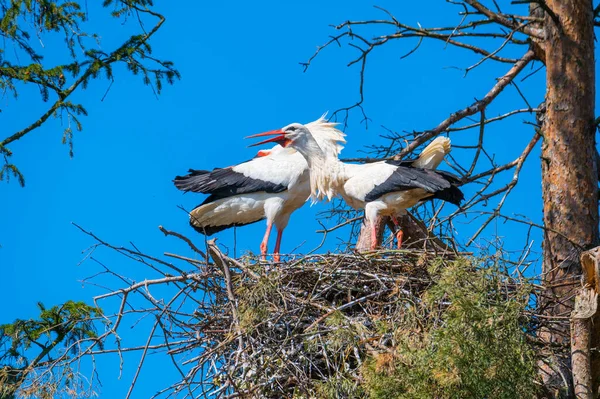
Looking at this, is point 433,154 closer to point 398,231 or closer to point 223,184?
point 398,231

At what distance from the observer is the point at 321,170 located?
10.5 m

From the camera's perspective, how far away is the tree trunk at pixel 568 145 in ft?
30.9

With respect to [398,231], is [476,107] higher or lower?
higher

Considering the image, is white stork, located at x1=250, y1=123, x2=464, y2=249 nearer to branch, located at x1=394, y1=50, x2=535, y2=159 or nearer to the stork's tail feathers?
the stork's tail feathers

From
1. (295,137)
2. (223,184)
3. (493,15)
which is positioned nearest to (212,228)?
(223,184)

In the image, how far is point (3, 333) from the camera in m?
11.5

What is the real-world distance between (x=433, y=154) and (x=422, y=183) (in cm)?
58

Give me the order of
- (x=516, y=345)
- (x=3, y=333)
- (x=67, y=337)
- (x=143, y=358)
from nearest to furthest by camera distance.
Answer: (x=516, y=345) → (x=143, y=358) → (x=67, y=337) → (x=3, y=333)

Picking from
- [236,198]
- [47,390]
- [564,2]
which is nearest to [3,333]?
[236,198]

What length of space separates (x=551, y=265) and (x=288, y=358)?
280 centimetres

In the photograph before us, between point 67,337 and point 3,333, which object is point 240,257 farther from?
point 3,333

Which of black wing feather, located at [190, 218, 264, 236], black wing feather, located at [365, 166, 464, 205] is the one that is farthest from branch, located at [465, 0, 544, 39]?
black wing feather, located at [190, 218, 264, 236]

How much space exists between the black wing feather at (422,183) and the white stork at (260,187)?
1.08 m

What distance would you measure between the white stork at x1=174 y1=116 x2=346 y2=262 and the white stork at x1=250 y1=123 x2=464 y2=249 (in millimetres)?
349
